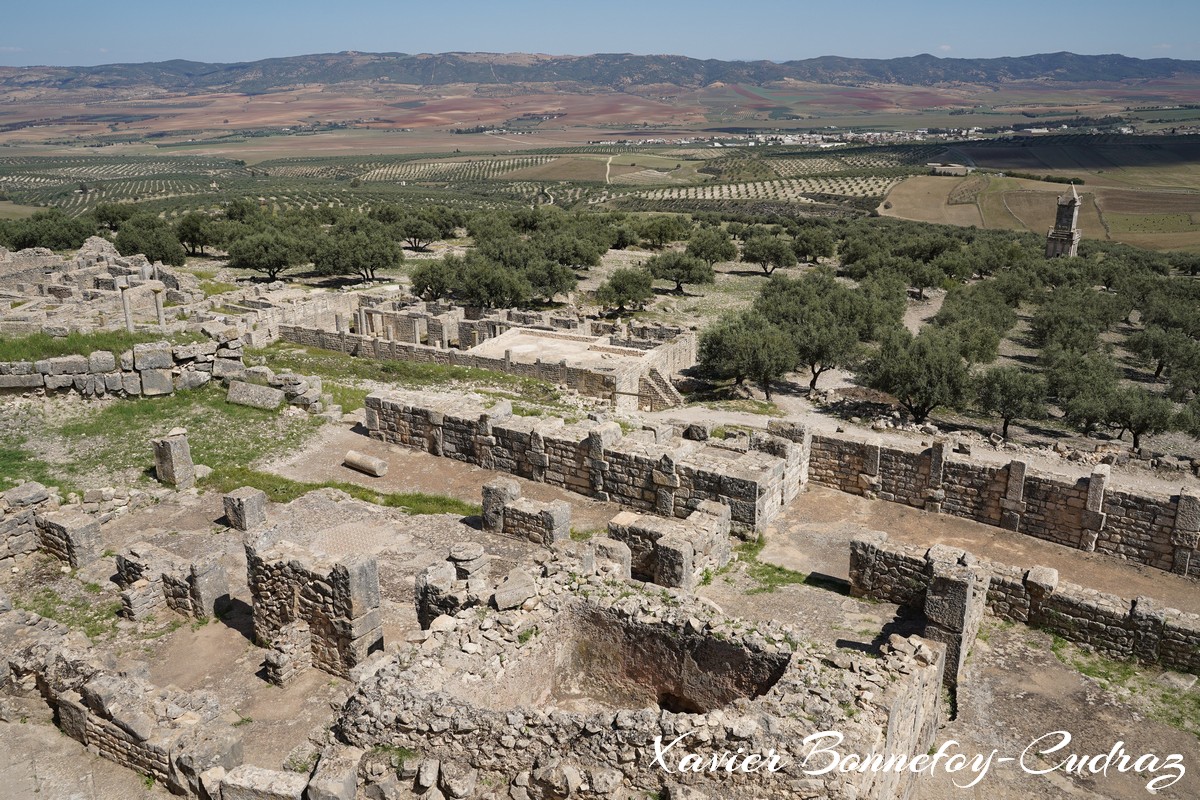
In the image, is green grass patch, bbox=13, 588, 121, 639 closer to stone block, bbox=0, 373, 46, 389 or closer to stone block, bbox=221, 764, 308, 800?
stone block, bbox=221, 764, 308, 800

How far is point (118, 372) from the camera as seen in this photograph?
76.8 ft

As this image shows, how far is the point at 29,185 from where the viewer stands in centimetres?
14450

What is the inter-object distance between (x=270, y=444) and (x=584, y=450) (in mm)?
8731

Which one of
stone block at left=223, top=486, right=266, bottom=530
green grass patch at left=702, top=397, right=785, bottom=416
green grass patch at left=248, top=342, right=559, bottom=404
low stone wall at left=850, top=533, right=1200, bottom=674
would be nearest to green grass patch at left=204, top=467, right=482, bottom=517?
stone block at left=223, top=486, right=266, bottom=530

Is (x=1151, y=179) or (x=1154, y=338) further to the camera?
(x=1151, y=179)

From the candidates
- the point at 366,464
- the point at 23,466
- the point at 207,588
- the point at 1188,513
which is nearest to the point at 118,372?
the point at 23,466

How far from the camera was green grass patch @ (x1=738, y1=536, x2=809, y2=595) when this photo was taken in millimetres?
14656

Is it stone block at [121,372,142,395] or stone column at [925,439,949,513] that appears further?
stone block at [121,372,142,395]

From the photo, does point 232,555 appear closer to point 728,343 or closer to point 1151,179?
point 728,343

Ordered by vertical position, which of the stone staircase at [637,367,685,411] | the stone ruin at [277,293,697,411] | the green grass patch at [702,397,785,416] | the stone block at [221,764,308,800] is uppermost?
the stone block at [221,764,308,800]

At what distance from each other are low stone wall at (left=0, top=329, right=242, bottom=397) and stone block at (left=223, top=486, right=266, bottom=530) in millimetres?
8530

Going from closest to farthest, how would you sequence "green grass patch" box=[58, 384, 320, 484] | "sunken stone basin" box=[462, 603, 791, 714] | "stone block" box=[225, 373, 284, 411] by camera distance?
"sunken stone basin" box=[462, 603, 791, 714] → "green grass patch" box=[58, 384, 320, 484] → "stone block" box=[225, 373, 284, 411]

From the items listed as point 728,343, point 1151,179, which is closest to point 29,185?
point 728,343

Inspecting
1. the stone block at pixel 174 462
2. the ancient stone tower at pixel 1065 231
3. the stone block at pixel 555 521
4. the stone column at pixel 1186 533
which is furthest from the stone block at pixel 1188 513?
the ancient stone tower at pixel 1065 231
